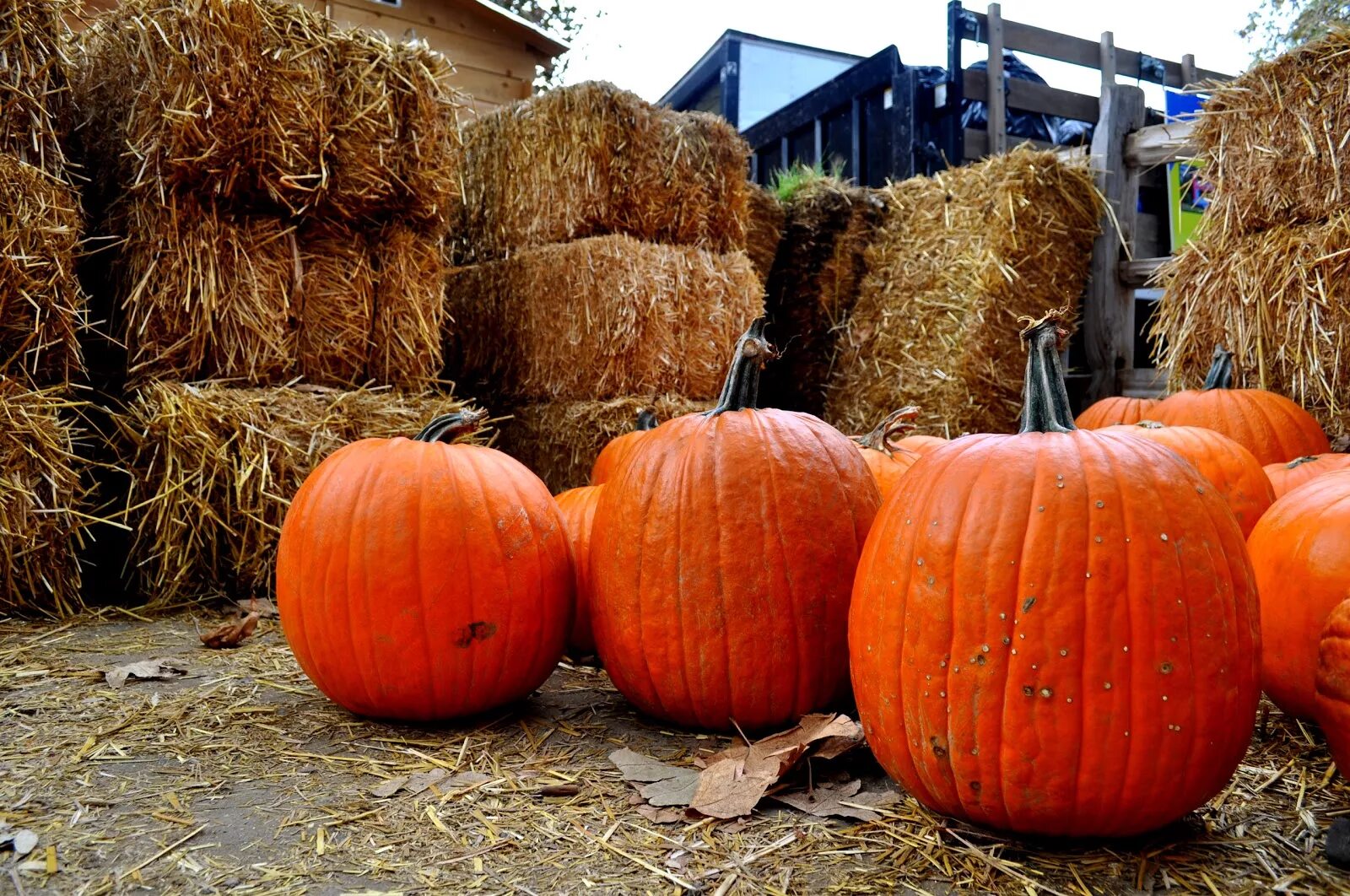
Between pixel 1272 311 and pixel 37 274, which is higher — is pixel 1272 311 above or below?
below

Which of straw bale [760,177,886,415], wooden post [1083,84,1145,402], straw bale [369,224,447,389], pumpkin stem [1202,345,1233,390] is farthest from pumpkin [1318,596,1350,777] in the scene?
straw bale [760,177,886,415]

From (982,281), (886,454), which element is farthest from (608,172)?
(886,454)

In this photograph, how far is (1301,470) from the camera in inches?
111

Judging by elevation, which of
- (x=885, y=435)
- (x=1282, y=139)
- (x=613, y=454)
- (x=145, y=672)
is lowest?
(x=145, y=672)

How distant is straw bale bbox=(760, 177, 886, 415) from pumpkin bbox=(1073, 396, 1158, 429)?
2.14m

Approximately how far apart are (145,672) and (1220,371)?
4027 mm

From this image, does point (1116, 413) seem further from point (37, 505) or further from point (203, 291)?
point (37, 505)

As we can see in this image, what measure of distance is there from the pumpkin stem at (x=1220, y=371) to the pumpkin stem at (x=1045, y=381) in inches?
102

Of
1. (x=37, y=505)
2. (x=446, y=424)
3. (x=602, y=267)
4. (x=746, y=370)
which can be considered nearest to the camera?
(x=746, y=370)

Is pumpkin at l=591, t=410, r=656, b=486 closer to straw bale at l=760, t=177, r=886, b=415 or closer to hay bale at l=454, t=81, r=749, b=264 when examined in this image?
hay bale at l=454, t=81, r=749, b=264

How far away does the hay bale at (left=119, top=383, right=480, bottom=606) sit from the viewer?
3312 millimetres

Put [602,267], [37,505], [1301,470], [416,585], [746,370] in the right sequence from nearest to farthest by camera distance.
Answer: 1. [416,585]
2. [746,370]
3. [1301,470]
4. [37,505]
5. [602,267]

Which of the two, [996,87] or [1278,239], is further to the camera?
[996,87]

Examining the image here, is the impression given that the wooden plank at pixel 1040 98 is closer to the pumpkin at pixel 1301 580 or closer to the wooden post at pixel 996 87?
the wooden post at pixel 996 87
